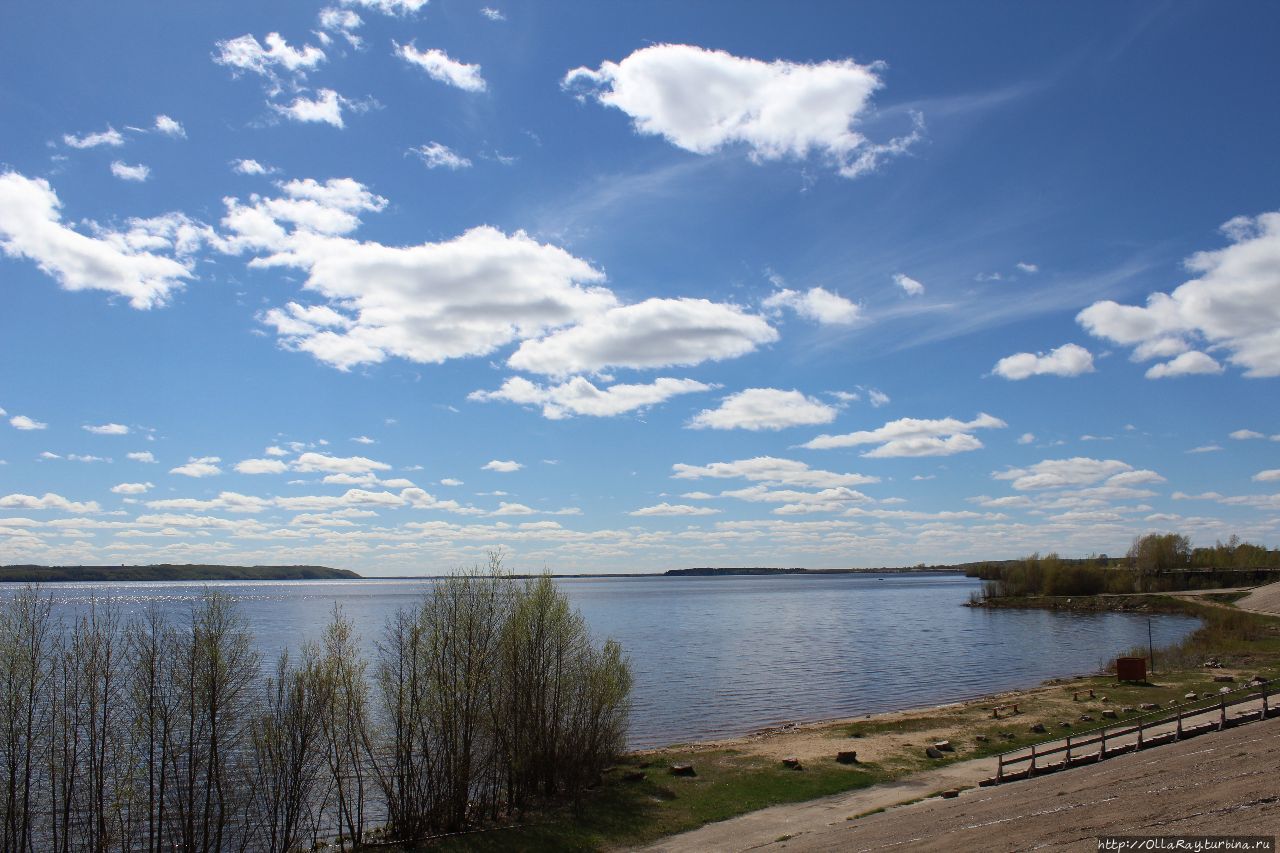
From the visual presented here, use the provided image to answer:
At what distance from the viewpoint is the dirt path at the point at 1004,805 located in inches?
808

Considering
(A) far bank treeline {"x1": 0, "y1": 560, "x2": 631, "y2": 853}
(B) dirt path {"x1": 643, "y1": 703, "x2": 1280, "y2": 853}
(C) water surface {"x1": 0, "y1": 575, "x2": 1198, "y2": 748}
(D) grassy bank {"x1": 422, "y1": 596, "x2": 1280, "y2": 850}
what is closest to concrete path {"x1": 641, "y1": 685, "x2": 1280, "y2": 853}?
(B) dirt path {"x1": 643, "y1": 703, "x2": 1280, "y2": 853}

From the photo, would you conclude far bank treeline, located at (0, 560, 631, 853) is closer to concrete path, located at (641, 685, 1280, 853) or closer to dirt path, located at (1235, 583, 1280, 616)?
concrete path, located at (641, 685, 1280, 853)

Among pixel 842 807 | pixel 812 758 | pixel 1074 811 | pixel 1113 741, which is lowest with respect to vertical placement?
pixel 812 758

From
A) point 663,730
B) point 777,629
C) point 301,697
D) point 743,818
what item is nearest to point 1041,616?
point 777,629

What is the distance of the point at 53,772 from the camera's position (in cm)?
2611

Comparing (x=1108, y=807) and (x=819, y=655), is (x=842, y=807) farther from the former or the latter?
(x=819, y=655)

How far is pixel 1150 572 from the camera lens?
582 ft

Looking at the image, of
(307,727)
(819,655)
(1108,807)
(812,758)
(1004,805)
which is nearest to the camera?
(1108,807)

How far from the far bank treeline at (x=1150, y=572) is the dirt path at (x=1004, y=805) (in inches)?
6184

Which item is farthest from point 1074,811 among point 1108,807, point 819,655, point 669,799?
point 819,655

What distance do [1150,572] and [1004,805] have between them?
184 meters

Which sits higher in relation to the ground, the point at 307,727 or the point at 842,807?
the point at 307,727

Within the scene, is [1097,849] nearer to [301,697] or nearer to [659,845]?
[659,845]

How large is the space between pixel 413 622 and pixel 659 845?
13332mm
